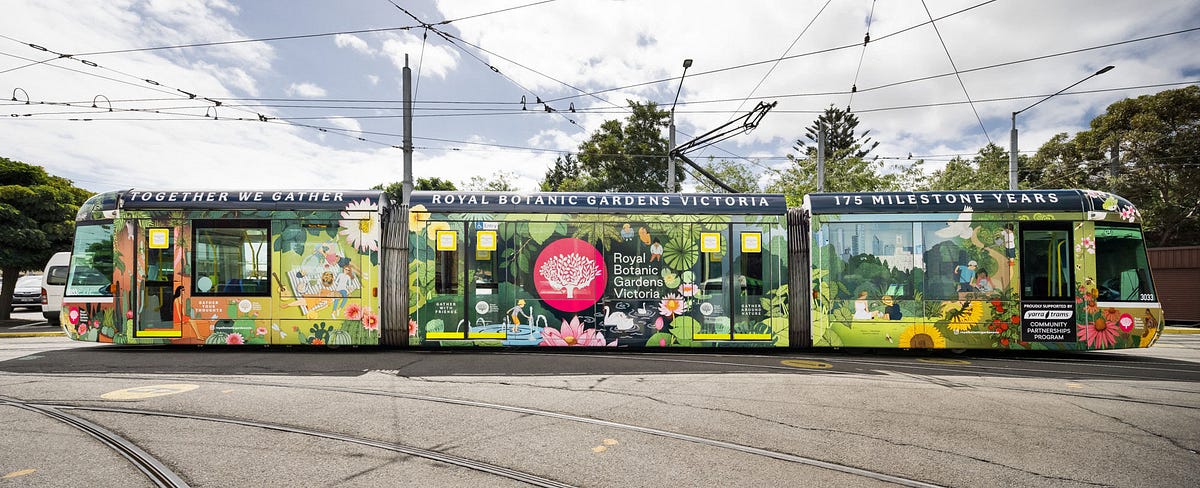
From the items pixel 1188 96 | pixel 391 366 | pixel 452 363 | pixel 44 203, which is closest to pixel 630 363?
pixel 452 363

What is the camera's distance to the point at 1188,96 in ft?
74.3

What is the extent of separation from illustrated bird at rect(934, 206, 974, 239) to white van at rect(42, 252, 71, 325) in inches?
858

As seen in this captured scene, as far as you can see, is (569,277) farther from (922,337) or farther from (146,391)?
(922,337)

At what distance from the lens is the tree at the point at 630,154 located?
3525cm

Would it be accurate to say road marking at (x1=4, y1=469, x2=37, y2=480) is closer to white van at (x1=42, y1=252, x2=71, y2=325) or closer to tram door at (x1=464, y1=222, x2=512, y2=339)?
tram door at (x1=464, y1=222, x2=512, y2=339)

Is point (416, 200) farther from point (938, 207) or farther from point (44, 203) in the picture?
point (44, 203)

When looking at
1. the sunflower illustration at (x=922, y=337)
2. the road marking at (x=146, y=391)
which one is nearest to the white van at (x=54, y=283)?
the road marking at (x=146, y=391)

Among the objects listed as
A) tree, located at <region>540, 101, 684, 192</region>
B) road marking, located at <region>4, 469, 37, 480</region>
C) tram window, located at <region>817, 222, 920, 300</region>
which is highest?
tree, located at <region>540, 101, 684, 192</region>

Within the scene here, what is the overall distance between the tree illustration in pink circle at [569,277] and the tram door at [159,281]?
6.09 meters

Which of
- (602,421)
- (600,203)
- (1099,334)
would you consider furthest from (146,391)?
(1099,334)

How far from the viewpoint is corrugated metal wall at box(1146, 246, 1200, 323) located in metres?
18.6

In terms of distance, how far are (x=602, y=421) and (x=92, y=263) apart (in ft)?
32.2

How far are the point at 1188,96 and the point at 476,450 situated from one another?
3213 centimetres

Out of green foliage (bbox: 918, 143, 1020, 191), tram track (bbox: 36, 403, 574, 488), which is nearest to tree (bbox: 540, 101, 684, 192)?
green foliage (bbox: 918, 143, 1020, 191)
